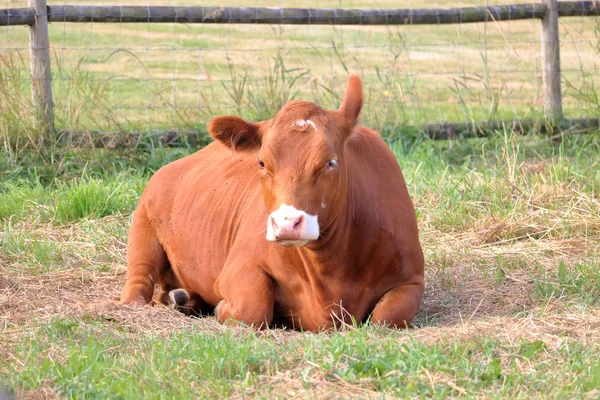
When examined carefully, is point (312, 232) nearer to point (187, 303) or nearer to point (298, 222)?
point (298, 222)

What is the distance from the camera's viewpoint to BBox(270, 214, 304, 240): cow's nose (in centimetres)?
395

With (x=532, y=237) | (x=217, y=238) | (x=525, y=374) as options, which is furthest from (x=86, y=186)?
(x=525, y=374)

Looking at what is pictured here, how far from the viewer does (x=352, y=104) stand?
4617 millimetres

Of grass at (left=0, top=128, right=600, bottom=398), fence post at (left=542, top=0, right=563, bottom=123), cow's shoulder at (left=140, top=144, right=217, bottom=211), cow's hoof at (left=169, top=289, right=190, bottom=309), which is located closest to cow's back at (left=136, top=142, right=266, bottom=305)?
cow's shoulder at (left=140, top=144, right=217, bottom=211)

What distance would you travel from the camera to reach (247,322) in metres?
4.66

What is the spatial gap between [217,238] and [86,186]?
1.91 metres

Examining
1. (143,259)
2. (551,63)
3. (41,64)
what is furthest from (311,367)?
(551,63)

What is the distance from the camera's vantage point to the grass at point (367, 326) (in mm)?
3393

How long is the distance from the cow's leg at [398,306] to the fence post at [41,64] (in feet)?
14.4

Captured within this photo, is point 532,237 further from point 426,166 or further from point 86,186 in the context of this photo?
point 86,186

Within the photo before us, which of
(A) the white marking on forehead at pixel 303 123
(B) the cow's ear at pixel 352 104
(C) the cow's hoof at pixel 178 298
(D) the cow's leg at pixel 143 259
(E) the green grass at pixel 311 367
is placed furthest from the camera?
(D) the cow's leg at pixel 143 259

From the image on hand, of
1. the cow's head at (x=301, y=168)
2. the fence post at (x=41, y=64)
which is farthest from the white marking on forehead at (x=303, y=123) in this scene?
the fence post at (x=41, y=64)

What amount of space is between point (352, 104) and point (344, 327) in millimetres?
1106

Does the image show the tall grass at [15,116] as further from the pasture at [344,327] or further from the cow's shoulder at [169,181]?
the cow's shoulder at [169,181]
